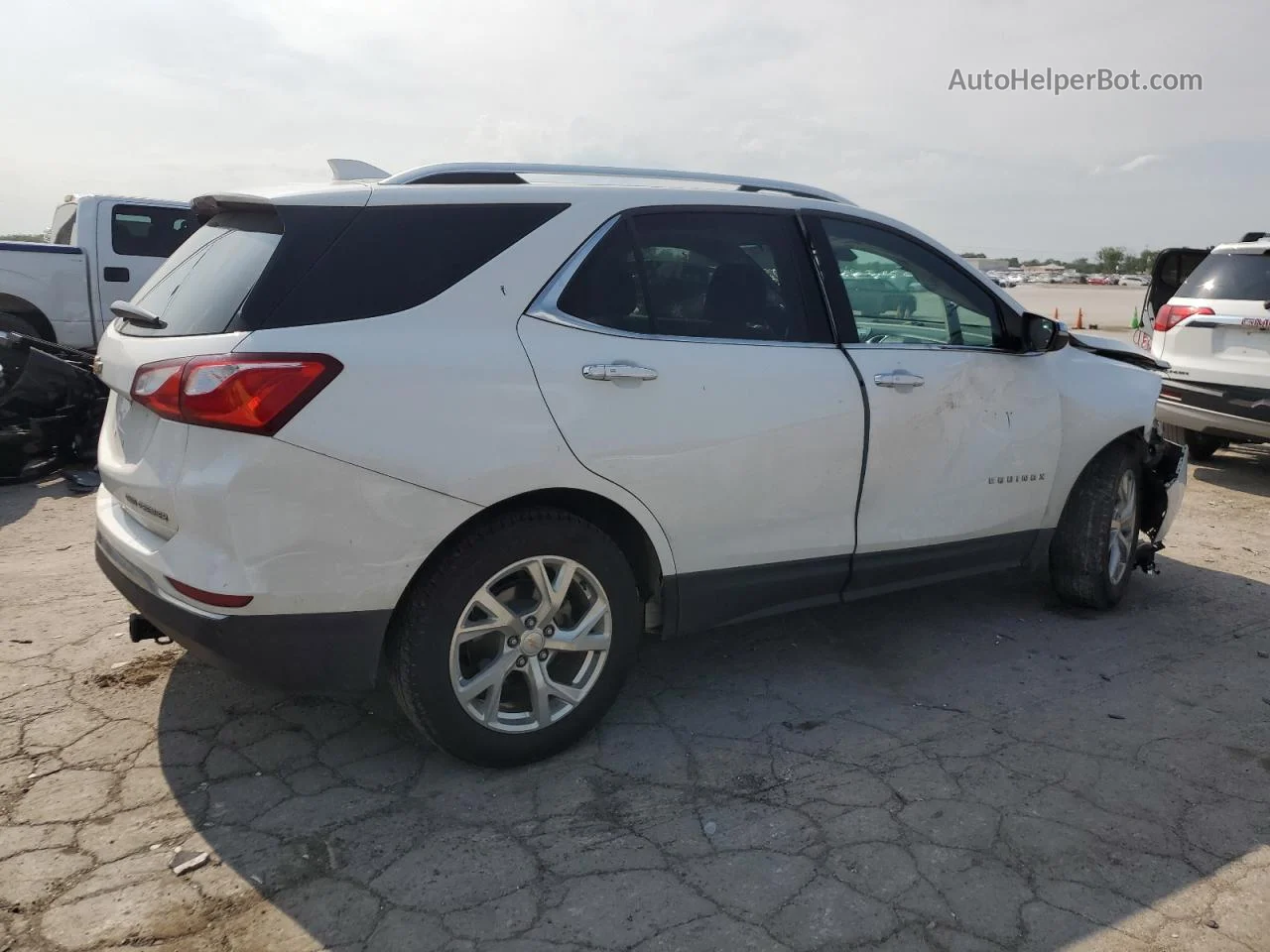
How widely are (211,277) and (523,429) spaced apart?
1059 mm

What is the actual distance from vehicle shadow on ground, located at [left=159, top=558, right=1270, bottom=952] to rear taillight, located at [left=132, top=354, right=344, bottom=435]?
1.19 meters

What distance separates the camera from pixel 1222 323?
7680 millimetres

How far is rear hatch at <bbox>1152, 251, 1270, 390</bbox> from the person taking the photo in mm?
7504

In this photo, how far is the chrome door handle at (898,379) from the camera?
388cm

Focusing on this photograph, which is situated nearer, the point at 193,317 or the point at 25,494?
the point at 193,317

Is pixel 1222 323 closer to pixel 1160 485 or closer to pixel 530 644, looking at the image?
pixel 1160 485

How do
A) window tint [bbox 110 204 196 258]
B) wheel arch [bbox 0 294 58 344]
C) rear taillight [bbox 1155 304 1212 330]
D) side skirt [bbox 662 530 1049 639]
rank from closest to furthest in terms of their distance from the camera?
1. side skirt [bbox 662 530 1049 639]
2. rear taillight [bbox 1155 304 1212 330]
3. wheel arch [bbox 0 294 58 344]
4. window tint [bbox 110 204 196 258]

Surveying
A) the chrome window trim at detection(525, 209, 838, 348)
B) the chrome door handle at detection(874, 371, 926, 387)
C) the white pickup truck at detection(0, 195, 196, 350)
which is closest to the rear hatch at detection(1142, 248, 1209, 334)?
the chrome door handle at detection(874, 371, 926, 387)

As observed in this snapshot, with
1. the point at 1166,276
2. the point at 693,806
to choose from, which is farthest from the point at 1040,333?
the point at 1166,276

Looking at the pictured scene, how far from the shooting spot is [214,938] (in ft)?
8.21

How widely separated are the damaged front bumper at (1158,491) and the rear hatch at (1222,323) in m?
2.88

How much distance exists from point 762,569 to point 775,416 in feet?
1.85

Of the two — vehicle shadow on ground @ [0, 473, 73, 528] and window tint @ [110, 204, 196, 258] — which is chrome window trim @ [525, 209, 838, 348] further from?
window tint @ [110, 204, 196, 258]

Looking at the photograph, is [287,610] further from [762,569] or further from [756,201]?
[756,201]
